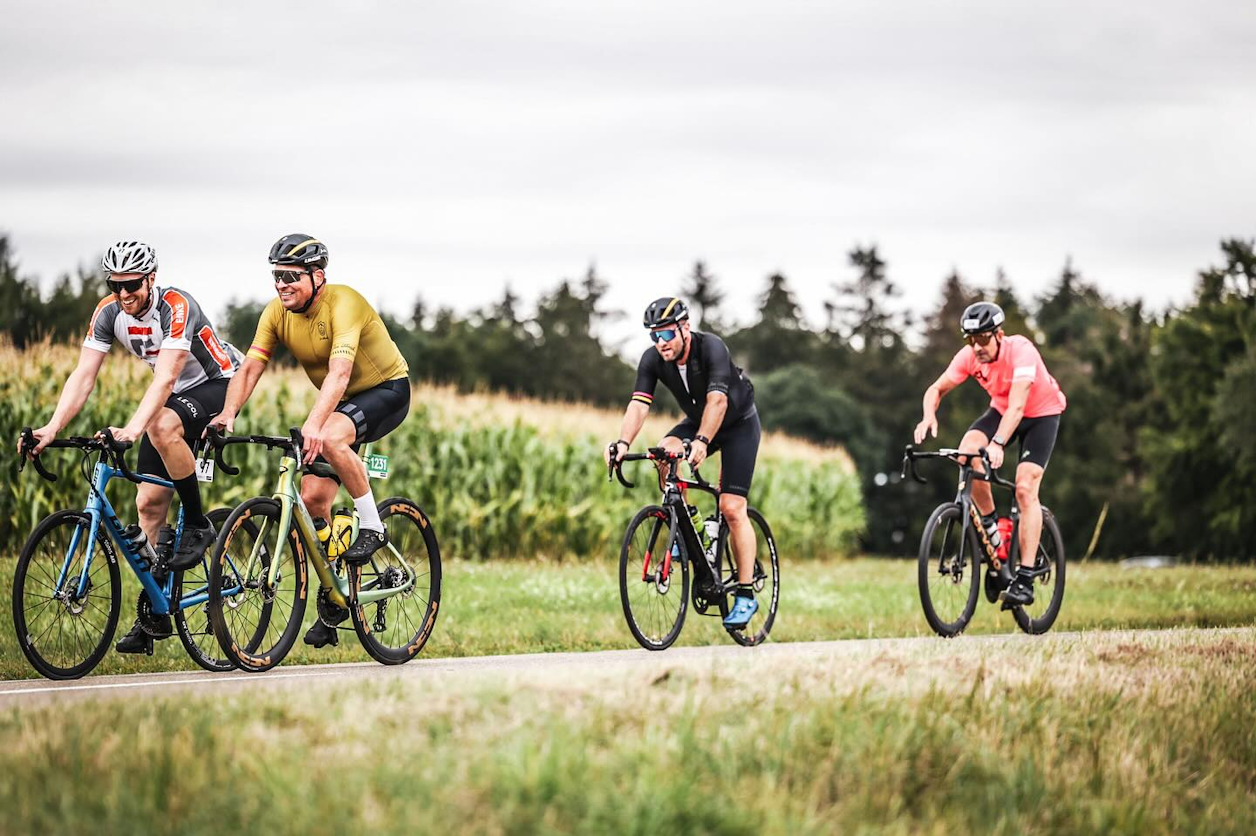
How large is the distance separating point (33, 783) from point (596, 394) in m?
69.7

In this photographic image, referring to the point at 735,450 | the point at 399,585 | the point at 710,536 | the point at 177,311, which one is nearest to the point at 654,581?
the point at 710,536

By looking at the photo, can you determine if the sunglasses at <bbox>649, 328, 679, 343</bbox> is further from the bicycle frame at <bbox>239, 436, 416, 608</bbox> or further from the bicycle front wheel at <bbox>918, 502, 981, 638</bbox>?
the bicycle frame at <bbox>239, 436, 416, 608</bbox>

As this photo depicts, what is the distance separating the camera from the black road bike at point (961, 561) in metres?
10.8

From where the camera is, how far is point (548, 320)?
286ft

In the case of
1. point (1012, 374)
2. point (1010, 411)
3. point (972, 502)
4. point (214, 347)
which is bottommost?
point (972, 502)

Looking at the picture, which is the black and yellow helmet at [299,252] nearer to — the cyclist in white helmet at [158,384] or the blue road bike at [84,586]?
the cyclist in white helmet at [158,384]

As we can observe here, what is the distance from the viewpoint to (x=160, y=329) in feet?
28.3

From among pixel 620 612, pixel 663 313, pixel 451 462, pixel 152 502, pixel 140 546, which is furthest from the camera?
pixel 451 462

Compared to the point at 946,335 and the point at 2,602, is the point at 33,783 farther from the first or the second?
the point at 946,335

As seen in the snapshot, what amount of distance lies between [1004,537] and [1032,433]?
0.83 meters

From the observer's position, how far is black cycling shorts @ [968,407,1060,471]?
1153cm

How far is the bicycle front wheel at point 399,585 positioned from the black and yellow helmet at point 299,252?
1.52m

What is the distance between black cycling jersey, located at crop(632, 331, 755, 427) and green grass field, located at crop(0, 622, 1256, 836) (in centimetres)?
312

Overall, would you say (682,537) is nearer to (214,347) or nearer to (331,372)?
(331,372)
